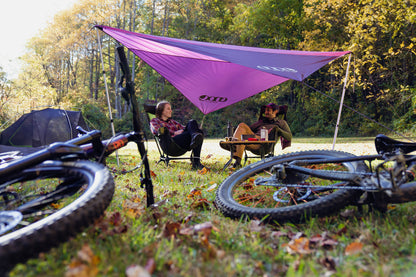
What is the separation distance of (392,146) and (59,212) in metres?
1.74

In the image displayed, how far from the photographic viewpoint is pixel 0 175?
1300 mm

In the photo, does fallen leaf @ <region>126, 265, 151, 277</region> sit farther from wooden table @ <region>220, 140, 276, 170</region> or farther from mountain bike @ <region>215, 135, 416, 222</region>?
wooden table @ <region>220, 140, 276, 170</region>

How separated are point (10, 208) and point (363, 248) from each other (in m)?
1.52

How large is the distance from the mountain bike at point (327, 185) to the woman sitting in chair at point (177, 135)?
204 centimetres

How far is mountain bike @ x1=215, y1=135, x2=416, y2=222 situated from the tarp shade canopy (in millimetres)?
1699

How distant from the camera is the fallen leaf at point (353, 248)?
1.15m

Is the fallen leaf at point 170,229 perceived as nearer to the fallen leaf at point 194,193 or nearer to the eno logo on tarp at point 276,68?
the fallen leaf at point 194,193

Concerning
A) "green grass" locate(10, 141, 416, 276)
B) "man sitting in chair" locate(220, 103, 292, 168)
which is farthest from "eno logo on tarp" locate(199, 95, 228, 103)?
"green grass" locate(10, 141, 416, 276)

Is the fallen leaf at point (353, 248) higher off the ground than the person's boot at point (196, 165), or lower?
higher

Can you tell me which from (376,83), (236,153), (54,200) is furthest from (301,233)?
(376,83)

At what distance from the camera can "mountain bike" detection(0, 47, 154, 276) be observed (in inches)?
37.5

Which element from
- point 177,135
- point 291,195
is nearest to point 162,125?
point 177,135

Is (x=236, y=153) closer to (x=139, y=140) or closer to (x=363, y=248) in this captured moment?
(x=139, y=140)

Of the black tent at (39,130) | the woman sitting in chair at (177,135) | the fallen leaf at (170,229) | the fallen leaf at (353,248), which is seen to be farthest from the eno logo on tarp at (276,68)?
the black tent at (39,130)
